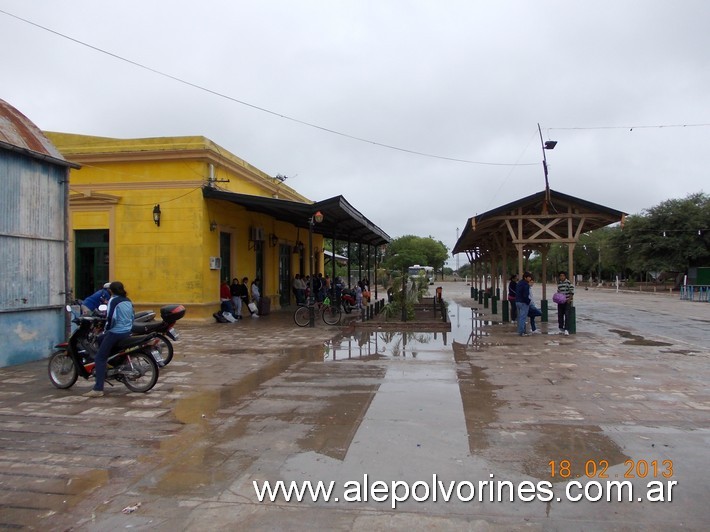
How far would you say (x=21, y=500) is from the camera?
419 cm

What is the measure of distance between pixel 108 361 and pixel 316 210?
9.13 m

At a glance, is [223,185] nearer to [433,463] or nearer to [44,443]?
[44,443]

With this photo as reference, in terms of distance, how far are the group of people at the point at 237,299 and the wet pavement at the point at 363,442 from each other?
7.40 meters

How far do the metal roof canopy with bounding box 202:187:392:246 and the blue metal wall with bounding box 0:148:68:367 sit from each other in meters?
5.95

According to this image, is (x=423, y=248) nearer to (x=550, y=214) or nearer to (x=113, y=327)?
(x=550, y=214)

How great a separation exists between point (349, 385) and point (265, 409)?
5.53ft

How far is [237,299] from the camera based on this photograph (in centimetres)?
1822

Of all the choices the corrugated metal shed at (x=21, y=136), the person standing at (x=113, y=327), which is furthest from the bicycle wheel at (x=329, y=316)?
the person standing at (x=113, y=327)

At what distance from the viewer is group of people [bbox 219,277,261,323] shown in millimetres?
17641

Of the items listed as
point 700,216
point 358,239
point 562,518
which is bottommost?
point 562,518

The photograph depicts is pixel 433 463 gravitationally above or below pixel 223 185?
below

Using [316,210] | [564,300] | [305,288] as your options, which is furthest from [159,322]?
[305,288]

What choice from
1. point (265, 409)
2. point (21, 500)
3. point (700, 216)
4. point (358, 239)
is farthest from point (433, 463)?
point (700, 216)

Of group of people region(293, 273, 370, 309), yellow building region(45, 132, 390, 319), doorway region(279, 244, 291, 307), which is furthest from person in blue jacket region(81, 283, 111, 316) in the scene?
doorway region(279, 244, 291, 307)
